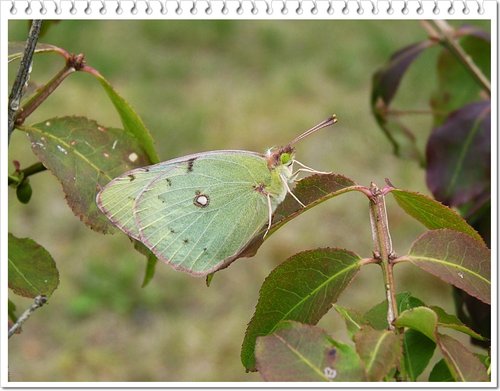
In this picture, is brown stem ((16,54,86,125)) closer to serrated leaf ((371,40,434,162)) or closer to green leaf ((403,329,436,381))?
green leaf ((403,329,436,381))

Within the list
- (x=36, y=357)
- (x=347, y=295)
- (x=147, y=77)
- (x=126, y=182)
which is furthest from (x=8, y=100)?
(x=147, y=77)

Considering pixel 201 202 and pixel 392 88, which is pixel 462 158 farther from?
pixel 201 202

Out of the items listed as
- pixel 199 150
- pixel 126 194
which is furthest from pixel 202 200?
pixel 199 150

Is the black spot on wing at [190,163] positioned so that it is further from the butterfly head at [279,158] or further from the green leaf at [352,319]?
the green leaf at [352,319]

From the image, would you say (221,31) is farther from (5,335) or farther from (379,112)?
(5,335)

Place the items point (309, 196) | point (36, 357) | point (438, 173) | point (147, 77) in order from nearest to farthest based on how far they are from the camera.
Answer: point (309, 196), point (438, 173), point (36, 357), point (147, 77)

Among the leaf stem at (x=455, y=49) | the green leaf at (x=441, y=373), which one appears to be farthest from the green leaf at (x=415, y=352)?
the leaf stem at (x=455, y=49)
